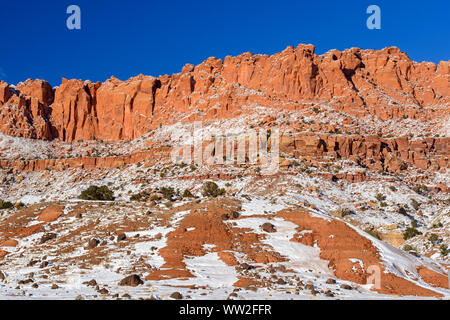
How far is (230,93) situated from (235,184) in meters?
41.7

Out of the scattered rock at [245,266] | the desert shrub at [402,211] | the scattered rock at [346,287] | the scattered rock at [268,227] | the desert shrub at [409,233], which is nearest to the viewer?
the scattered rock at [346,287]

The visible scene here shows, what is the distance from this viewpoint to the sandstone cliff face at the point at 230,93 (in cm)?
8506

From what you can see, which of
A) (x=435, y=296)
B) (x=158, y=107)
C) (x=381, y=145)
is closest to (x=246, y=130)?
(x=381, y=145)

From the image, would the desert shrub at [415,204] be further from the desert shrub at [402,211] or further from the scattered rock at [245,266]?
the scattered rock at [245,266]

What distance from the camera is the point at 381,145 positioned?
64.6 metres

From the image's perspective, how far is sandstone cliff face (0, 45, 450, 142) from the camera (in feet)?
279

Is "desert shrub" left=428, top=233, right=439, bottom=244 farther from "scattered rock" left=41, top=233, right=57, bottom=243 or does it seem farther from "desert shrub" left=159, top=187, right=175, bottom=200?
"scattered rock" left=41, top=233, right=57, bottom=243

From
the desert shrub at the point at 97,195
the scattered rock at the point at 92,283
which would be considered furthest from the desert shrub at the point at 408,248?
the desert shrub at the point at 97,195

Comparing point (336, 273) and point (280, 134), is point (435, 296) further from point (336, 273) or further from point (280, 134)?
point (280, 134)

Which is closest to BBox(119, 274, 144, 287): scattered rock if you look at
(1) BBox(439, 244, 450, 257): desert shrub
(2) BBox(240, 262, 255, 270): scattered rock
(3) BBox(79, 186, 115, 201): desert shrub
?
(2) BBox(240, 262, 255, 270): scattered rock

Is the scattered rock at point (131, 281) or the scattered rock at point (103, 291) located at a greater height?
the scattered rock at point (131, 281)

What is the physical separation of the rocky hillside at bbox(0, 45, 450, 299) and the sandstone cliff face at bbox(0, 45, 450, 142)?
0.39m

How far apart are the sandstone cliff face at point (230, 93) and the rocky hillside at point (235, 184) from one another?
392 mm

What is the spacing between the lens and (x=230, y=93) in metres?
89.5
